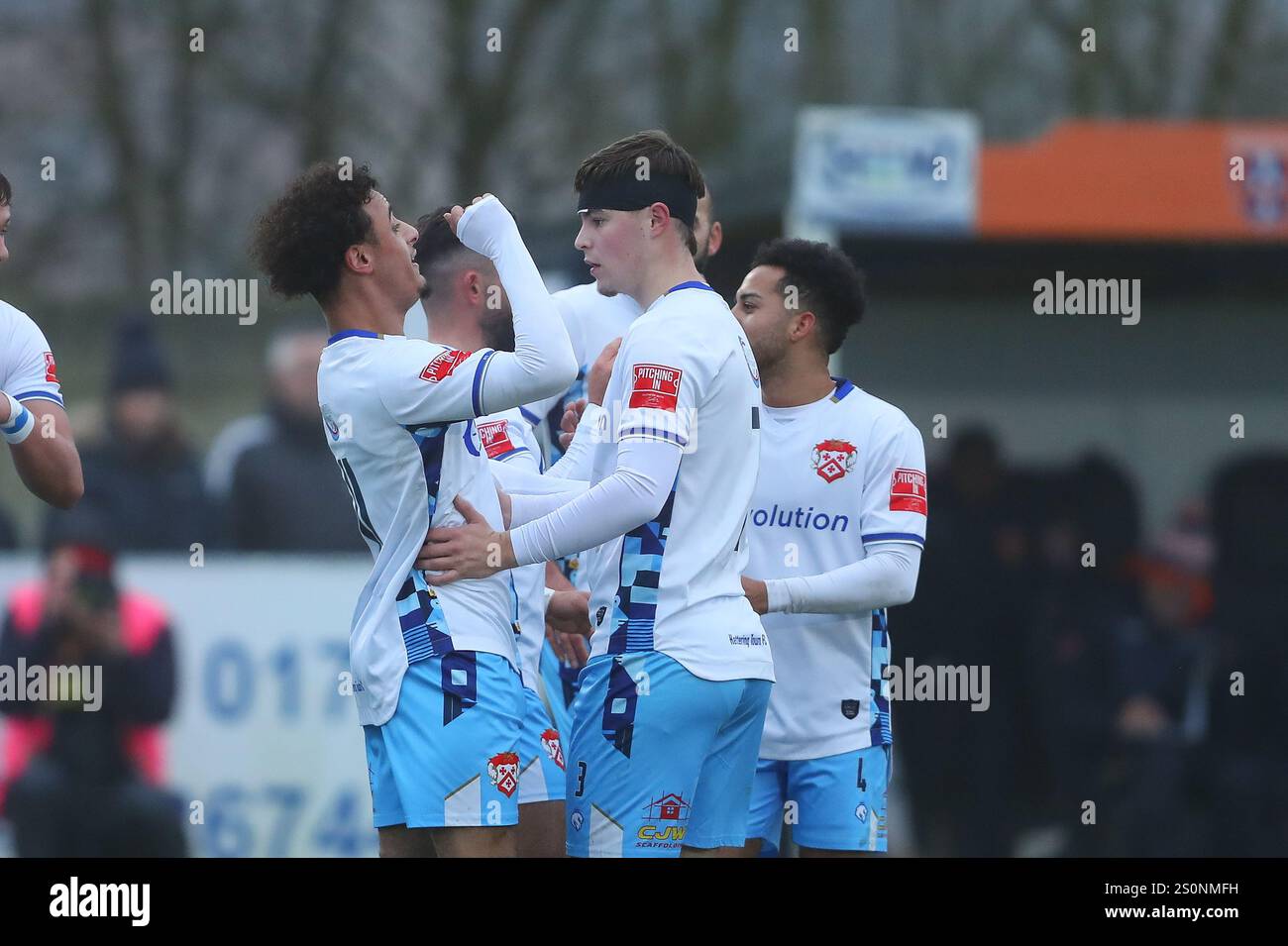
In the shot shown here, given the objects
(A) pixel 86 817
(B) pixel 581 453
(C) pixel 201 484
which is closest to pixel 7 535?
(C) pixel 201 484

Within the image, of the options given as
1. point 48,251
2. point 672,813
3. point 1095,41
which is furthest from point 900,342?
point 672,813

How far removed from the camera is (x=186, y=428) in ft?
42.9

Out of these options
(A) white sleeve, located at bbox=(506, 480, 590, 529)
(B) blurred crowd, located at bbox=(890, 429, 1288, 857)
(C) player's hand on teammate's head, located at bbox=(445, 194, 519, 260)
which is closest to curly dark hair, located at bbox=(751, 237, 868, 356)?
(A) white sleeve, located at bbox=(506, 480, 590, 529)

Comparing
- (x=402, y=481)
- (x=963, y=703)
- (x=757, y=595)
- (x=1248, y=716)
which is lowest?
(x=1248, y=716)

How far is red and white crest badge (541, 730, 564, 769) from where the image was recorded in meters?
4.58

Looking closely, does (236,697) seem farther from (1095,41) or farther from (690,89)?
(1095,41)

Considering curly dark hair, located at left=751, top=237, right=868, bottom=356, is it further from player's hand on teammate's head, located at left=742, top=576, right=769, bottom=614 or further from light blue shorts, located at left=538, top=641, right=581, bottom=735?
light blue shorts, located at left=538, top=641, right=581, bottom=735

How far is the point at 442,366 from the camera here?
13.1 feet

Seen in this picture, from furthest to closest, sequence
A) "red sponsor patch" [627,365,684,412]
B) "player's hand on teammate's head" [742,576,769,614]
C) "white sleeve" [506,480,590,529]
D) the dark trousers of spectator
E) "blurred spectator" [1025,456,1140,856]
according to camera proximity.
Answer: "blurred spectator" [1025,456,1140,856] < the dark trousers of spectator < "player's hand on teammate's head" [742,576,769,614] < "white sleeve" [506,480,590,529] < "red sponsor patch" [627,365,684,412]

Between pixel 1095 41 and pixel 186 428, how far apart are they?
352 inches

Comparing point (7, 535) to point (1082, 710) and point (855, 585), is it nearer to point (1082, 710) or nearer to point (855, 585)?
point (1082, 710)

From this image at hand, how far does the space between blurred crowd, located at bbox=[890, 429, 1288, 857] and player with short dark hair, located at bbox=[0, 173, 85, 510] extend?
5242 millimetres

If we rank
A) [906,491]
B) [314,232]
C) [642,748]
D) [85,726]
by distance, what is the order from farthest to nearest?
[85,726] → [906,491] → [314,232] → [642,748]

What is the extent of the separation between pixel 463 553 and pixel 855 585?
1256mm
